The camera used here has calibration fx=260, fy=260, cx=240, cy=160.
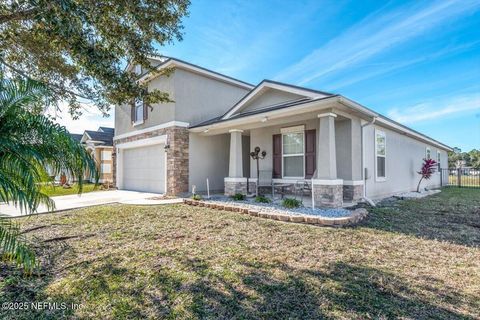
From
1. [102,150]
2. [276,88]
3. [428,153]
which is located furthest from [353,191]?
[102,150]

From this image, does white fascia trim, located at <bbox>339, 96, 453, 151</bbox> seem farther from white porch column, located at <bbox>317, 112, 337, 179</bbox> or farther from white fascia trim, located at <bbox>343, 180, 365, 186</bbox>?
white fascia trim, located at <bbox>343, 180, 365, 186</bbox>

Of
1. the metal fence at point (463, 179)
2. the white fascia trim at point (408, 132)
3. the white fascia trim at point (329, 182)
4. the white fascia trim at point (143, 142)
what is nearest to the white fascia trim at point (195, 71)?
the white fascia trim at point (143, 142)

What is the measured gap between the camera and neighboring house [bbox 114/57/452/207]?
833cm

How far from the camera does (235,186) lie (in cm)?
1058

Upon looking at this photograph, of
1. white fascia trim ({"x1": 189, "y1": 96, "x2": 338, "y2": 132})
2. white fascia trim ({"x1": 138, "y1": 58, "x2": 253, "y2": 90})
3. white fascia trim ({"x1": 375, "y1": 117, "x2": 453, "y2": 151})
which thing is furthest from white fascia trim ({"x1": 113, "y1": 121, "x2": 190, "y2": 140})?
white fascia trim ({"x1": 375, "y1": 117, "x2": 453, "y2": 151})

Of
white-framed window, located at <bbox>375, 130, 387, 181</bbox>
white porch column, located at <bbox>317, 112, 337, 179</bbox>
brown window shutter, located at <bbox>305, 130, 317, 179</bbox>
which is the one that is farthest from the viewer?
white-framed window, located at <bbox>375, 130, 387, 181</bbox>

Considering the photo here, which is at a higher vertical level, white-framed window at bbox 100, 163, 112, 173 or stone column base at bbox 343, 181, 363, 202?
white-framed window at bbox 100, 163, 112, 173

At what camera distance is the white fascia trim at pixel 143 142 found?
1259 centimetres

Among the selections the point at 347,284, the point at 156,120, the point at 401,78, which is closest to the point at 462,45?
the point at 401,78

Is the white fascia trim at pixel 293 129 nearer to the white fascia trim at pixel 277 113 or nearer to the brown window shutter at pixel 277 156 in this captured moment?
the brown window shutter at pixel 277 156

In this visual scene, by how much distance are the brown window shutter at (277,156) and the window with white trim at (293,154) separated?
0.52 ft

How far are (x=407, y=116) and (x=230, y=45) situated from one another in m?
22.5

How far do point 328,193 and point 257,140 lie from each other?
4.68 meters

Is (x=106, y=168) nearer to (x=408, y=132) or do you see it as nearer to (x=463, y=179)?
(x=408, y=132)
